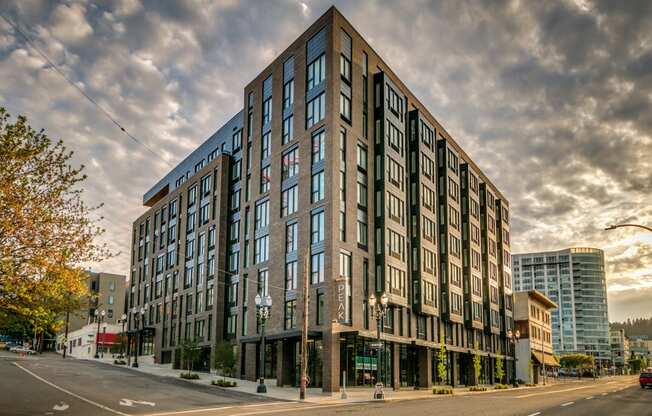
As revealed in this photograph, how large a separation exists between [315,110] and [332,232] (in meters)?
11.6

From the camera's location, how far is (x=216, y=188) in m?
68.1

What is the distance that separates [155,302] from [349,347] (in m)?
44.0

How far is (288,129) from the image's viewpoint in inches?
2110

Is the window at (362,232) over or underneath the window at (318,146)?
underneath

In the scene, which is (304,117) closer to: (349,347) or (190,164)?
(349,347)

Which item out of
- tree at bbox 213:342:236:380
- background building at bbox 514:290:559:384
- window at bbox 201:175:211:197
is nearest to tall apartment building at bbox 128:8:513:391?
window at bbox 201:175:211:197

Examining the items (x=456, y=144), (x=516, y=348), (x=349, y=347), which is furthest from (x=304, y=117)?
(x=516, y=348)

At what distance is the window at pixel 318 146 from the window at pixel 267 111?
31.6 ft

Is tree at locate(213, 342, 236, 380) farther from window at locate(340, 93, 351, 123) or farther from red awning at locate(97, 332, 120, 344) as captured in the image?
red awning at locate(97, 332, 120, 344)

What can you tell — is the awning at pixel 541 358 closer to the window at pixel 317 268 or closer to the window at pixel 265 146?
the window at pixel 317 268

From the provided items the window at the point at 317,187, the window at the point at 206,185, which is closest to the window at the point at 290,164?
the window at the point at 317,187

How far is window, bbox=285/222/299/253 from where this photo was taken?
4942 centimetres

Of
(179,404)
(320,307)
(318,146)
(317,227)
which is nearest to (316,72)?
(318,146)

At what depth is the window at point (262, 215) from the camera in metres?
55.2
